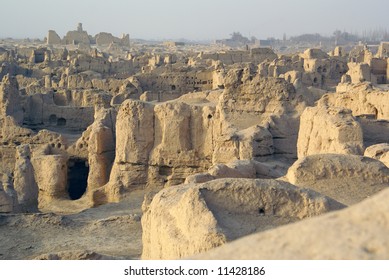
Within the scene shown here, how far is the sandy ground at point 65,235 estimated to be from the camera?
9898 millimetres

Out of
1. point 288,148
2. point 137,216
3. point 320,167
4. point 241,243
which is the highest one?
point 241,243

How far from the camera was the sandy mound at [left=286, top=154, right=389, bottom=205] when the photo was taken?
7.77 metres

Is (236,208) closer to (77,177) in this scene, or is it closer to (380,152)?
(380,152)

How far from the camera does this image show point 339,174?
7.92 m

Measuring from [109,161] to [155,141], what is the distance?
2102 mm

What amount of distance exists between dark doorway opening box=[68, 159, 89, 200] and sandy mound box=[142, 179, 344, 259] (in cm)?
1029

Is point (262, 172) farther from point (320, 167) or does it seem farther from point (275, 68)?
point (275, 68)

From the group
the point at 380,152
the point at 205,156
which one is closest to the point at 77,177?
the point at 205,156

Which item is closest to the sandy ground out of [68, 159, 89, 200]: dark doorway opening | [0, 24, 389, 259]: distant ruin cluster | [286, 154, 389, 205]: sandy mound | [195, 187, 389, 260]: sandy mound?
[0, 24, 389, 259]: distant ruin cluster

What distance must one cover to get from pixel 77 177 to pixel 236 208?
10986mm

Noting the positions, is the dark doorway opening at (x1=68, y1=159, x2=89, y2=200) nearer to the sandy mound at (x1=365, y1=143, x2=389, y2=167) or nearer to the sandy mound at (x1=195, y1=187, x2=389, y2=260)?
the sandy mound at (x1=365, y1=143, x2=389, y2=167)

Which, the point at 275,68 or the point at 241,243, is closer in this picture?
the point at 241,243

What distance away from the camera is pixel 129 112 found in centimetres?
1360

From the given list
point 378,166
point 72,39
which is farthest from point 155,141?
point 72,39
